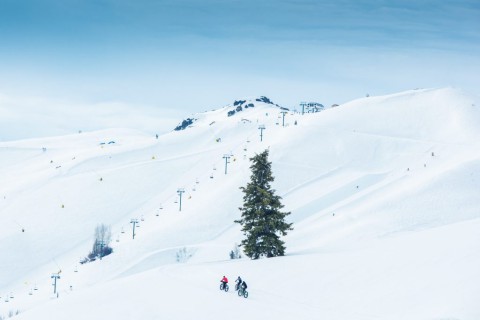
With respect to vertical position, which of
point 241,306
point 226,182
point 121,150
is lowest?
point 241,306

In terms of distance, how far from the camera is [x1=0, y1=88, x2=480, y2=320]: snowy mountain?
3444 centimetres

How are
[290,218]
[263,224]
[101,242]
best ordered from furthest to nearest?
[101,242]
[290,218]
[263,224]

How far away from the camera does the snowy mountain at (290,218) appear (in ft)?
113

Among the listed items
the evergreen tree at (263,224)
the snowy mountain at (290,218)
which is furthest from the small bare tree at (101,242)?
the evergreen tree at (263,224)

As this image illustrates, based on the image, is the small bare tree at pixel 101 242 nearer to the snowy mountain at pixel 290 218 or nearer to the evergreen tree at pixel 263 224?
the snowy mountain at pixel 290 218

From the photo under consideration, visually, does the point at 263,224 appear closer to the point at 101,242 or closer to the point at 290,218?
the point at 290,218

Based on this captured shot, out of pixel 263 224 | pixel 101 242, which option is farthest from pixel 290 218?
pixel 263 224

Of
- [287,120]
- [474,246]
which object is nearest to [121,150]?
[287,120]

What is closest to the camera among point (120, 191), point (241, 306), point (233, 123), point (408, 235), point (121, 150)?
point (241, 306)

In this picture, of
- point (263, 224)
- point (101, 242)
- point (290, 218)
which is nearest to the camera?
point (263, 224)

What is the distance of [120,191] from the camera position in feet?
369

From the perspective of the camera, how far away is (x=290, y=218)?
83.7 m

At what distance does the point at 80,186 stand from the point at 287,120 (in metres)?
50.4

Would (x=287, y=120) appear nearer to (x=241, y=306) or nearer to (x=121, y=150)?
(x=121, y=150)
